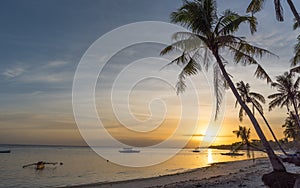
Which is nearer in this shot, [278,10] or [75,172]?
[278,10]

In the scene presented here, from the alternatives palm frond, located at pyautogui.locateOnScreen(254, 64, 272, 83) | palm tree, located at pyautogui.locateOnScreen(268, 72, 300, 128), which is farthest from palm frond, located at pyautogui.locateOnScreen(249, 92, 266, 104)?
palm frond, located at pyautogui.locateOnScreen(254, 64, 272, 83)

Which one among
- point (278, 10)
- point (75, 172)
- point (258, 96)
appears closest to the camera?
point (278, 10)

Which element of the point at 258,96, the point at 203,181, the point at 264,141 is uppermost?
the point at 258,96

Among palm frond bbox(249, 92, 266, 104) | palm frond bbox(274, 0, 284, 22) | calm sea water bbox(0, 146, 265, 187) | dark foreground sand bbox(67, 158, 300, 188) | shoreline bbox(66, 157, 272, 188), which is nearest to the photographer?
palm frond bbox(274, 0, 284, 22)

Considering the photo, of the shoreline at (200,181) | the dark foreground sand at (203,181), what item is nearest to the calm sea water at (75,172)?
the shoreline at (200,181)

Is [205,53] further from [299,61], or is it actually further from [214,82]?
[299,61]

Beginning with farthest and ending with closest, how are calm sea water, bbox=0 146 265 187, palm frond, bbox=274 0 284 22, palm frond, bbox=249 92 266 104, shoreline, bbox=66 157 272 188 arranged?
calm sea water, bbox=0 146 265 187 → palm frond, bbox=249 92 266 104 → shoreline, bbox=66 157 272 188 → palm frond, bbox=274 0 284 22

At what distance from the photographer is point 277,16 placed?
37.4 ft

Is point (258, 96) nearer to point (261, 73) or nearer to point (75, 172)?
point (261, 73)

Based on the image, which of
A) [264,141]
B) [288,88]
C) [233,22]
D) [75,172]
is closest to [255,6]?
[233,22]

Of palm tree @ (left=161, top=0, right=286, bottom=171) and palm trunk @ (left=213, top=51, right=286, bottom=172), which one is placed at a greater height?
palm tree @ (left=161, top=0, right=286, bottom=171)

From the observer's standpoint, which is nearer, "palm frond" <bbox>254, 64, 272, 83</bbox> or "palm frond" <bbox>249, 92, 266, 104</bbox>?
"palm frond" <bbox>254, 64, 272, 83</bbox>

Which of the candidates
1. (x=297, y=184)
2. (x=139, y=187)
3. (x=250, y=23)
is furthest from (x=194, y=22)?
(x=139, y=187)

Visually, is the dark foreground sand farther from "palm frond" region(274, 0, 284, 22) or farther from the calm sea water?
"palm frond" region(274, 0, 284, 22)
